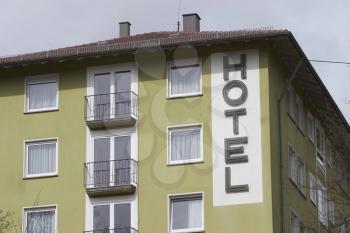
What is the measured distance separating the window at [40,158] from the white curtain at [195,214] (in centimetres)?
A: 586

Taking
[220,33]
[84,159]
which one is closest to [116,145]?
[84,159]

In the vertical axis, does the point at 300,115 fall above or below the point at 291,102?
below

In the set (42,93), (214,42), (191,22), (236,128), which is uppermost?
(191,22)

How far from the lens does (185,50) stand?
5228cm

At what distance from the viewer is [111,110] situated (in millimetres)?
52375

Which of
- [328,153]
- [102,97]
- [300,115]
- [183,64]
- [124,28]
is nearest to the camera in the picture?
[183,64]

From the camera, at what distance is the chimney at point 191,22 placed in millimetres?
59219

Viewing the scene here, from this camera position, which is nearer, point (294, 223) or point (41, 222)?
point (41, 222)

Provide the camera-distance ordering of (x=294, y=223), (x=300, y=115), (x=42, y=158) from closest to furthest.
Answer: (x=42, y=158) → (x=294, y=223) → (x=300, y=115)

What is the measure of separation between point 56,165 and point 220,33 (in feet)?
27.3

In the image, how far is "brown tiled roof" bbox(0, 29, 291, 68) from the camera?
51312mm

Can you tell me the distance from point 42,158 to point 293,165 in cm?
1033

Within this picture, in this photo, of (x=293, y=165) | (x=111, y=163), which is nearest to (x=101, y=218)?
(x=111, y=163)

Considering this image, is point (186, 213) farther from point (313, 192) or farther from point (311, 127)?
point (311, 127)
